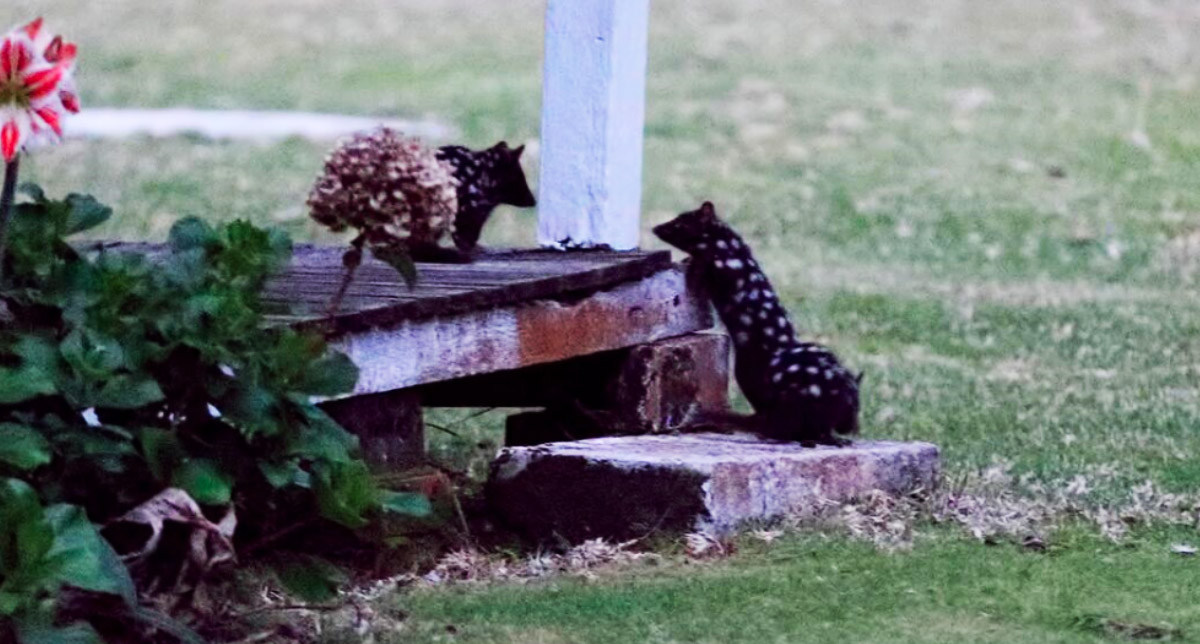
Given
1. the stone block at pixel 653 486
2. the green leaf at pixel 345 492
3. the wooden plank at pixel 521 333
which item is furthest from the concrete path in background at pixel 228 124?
the green leaf at pixel 345 492

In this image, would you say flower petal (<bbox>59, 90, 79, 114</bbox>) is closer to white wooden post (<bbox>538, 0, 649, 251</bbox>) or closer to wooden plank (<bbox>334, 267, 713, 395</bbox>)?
wooden plank (<bbox>334, 267, 713, 395</bbox>)

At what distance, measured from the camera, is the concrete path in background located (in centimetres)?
1503

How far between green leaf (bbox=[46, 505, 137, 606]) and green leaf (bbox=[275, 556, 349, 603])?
1.37 feet

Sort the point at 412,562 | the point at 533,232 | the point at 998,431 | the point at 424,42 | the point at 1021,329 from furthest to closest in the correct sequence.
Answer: the point at 424,42 → the point at 533,232 → the point at 1021,329 → the point at 998,431 → the point at 412,562

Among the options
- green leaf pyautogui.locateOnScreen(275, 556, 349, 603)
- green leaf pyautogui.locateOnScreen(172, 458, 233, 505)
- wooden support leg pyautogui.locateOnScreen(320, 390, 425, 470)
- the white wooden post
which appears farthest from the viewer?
the white wooden post

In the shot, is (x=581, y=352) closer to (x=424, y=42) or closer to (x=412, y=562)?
(x=412, y=562)

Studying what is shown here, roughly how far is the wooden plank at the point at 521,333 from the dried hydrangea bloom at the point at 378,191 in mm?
675

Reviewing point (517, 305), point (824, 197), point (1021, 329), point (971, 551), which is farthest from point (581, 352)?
point (824, 197)

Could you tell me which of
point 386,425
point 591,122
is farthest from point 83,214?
point 591,122

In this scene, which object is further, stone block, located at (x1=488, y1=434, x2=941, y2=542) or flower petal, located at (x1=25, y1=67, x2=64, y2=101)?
stone block, located at (x1=488, y1=434, x2=941, y2=542)

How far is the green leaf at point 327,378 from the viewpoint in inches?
170

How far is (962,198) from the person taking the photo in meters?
12.7

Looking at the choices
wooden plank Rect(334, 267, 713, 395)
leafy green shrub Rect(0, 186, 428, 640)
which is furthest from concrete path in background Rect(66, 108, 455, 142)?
leafy green shrub Rect(0, 186, 428, 640)

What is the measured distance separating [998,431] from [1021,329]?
7.12ft
